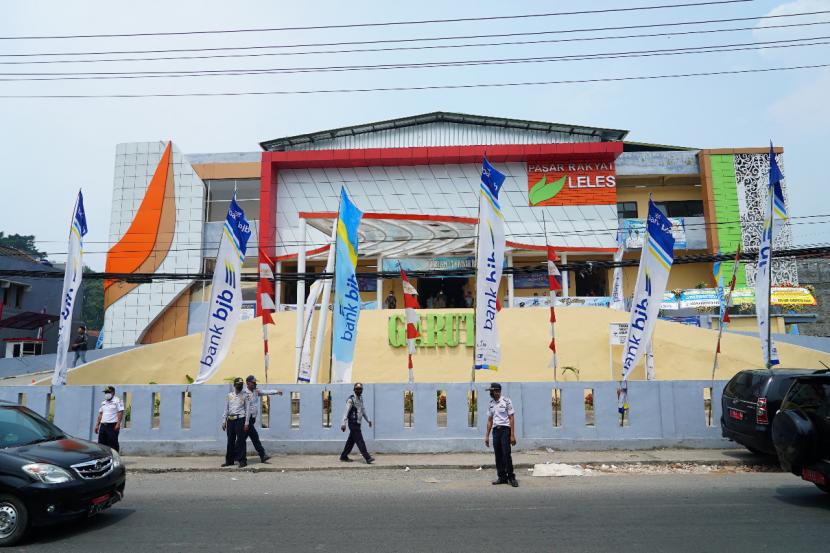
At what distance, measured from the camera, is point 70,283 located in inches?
552

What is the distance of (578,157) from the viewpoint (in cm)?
3184

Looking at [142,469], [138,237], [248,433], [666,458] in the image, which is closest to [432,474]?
[248,433]

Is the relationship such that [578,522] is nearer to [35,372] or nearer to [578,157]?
[35,372]

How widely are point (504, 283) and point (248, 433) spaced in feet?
78.9

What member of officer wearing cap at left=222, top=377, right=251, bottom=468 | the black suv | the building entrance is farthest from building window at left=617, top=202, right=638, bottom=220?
officer wearing cap at left=222, top=377, right=251, bottom=468

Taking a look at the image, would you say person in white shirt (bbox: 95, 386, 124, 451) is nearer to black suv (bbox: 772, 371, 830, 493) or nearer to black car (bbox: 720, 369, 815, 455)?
black suv (bbox: 772, 371, 830, 493)

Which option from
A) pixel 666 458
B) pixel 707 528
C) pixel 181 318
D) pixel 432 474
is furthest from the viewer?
pixel 181 318

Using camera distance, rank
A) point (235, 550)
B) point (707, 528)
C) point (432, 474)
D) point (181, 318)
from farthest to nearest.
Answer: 1. point (181, 318)
2. point (432, 474)
3. point (707, 528)
4. point (235, 550)

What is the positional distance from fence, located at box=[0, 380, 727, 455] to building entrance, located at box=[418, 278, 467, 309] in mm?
20857

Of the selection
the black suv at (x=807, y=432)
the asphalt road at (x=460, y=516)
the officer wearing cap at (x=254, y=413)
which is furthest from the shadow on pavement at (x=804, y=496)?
the officer wearing cap at (x=254, y=413)

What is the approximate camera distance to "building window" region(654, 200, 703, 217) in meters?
33.9

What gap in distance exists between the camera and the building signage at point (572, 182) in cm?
3175

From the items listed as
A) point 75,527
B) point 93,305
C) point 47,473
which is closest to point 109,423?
point 75,527

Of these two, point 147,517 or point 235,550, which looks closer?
point 235,550
